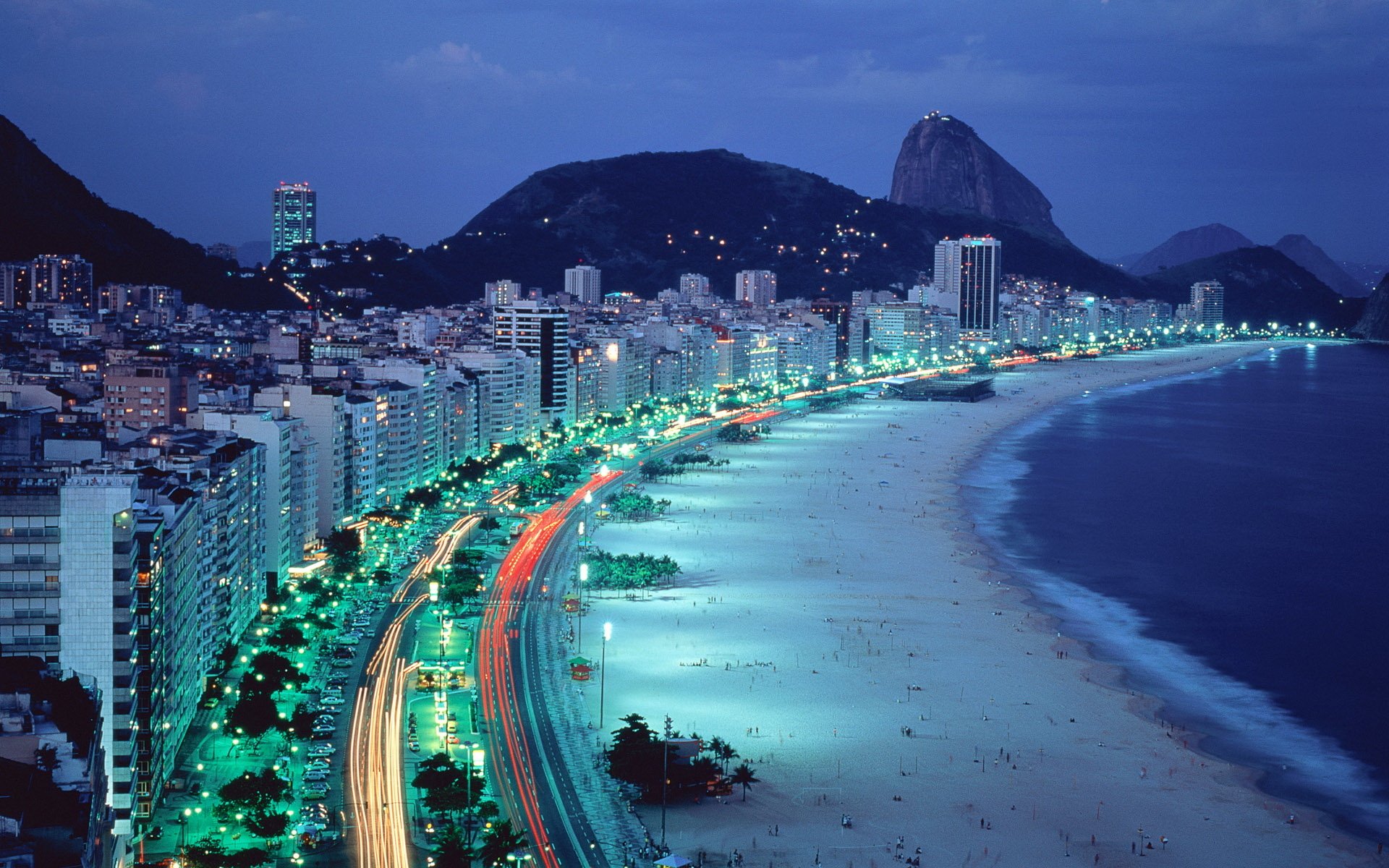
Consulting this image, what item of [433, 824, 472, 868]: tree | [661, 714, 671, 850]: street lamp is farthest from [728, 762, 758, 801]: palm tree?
[433, 824, 472, 868]: tree

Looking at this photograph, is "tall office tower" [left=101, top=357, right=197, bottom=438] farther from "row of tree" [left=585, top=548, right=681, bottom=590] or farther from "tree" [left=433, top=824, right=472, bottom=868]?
"tree" [left=433, top=824, right=472, bottom=868]

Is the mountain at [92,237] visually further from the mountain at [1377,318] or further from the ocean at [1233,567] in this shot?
the mountain at [1377,318]

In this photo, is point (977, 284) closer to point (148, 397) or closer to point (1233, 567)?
point (1233, 567)

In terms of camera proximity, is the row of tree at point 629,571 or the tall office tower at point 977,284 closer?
the row of tree at point 629,571

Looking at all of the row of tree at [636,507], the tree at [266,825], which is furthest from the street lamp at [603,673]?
the row of tree at [636,507]

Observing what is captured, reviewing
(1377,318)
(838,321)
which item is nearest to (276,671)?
(838,321)

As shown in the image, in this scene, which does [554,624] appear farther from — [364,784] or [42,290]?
[42,290]

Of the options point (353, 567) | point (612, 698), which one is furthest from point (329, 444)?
point (612, 698)
